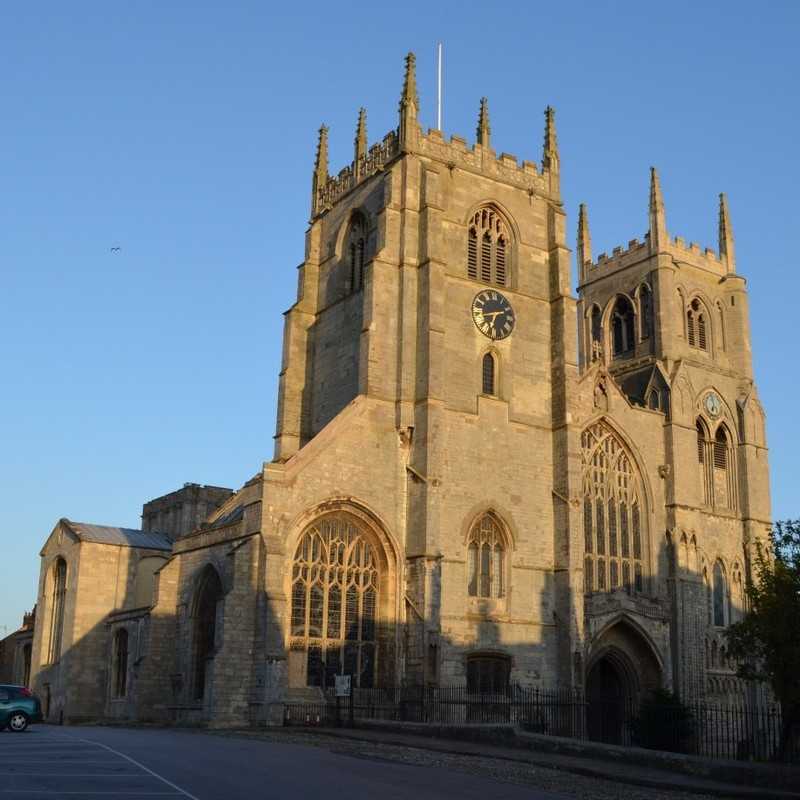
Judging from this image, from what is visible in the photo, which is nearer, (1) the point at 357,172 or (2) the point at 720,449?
(1) the point at 357,172

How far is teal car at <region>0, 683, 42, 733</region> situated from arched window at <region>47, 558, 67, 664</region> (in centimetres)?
1617

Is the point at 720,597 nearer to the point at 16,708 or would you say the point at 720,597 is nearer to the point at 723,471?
the point at 723,471

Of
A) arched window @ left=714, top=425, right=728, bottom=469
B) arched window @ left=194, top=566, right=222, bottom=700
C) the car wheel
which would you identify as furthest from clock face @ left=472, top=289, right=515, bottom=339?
the car wheel

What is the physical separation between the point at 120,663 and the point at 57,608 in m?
6.00

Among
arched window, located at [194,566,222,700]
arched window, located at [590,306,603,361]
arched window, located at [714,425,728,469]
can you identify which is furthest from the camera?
arched window, located at [590,306,603,361]

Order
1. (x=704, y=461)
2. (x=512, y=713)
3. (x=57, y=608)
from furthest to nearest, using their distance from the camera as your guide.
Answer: (x=704, y=461)
(x=57, y=608)
(x=512, y=713)

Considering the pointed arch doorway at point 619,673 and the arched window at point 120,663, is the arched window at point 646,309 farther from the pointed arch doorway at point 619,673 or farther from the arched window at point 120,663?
the arched window at point 120,663

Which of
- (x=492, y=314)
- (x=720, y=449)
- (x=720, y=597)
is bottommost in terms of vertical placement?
(x=720, y=597)

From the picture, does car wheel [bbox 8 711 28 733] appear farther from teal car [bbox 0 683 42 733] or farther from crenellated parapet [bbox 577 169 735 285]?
crenellated parapet [bbox 577 169 735 285]

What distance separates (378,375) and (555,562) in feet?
30.0

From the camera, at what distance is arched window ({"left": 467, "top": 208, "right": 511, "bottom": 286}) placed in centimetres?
3919

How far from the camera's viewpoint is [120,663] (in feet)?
130

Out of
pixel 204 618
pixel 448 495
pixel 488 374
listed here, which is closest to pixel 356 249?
pixel 488 374

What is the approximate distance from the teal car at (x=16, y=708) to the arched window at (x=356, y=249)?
63.0ft
